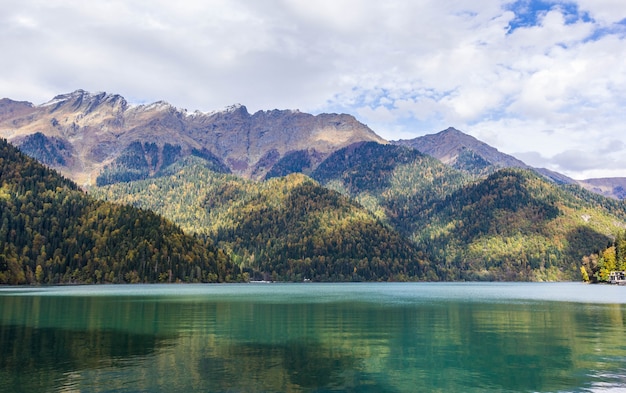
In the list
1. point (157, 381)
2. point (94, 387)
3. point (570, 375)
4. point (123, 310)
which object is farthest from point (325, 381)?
point (123, 310)

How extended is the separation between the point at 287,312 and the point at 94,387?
6957 centimetres

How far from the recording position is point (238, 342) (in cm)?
6391

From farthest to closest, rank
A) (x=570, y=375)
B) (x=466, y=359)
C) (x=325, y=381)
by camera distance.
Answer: (x=466, y=359) < (x=570, y=375) < (x=325, y=381)

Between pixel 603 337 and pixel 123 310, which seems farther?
pixel 123 310

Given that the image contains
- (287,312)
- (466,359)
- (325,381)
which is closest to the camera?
(325,381)

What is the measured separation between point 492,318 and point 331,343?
1723 inches

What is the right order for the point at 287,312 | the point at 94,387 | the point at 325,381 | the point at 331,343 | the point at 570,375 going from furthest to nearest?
the point at 287,312 → the point at 331,343 → the point at 570,375 → the point at 325,381 → the point at 94,387

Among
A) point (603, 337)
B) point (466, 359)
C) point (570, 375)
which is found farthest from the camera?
point (603, 337)

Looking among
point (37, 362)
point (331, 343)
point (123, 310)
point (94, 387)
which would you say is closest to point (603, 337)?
point (331, 343)

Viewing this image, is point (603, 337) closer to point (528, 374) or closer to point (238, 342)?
point (528, 374)

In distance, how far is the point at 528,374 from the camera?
46281 mm

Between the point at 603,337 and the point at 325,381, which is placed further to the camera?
the point at 603,337

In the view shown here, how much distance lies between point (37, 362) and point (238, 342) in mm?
21946

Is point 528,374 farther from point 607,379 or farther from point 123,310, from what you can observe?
point 123,310
